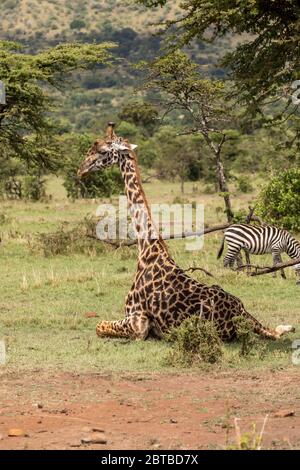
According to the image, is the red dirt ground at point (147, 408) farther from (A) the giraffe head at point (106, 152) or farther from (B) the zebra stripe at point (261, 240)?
(B) the zebra stripe at point (261, 240)

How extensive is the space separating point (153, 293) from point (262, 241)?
6439mm

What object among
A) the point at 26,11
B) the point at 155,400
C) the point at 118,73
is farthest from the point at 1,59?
the point at 26,11

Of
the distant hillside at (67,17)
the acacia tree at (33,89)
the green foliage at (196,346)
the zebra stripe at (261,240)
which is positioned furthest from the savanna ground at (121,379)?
the distant hillside at (67,17)

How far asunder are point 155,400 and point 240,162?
35470 millimetres

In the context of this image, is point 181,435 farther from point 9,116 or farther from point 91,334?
point 9,116

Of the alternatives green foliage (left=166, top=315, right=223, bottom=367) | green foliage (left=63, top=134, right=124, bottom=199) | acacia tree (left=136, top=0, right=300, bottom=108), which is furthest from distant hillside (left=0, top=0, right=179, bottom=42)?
green foliage (left=166, top=315, right=223, bottom=367)

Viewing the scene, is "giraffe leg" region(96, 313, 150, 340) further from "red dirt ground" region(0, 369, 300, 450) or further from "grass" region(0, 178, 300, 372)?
"red dirt ground" region(0, 369, 300, 450)

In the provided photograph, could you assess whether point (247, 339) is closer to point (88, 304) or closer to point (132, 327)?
point (132, 327)

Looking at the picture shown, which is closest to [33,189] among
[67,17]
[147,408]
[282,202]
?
[282,202]

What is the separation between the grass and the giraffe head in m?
1.86

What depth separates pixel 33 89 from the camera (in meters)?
21.6

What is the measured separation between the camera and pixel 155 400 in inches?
293

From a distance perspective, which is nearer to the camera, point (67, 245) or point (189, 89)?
point (67, 245)

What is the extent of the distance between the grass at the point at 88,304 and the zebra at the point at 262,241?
0.41 m
